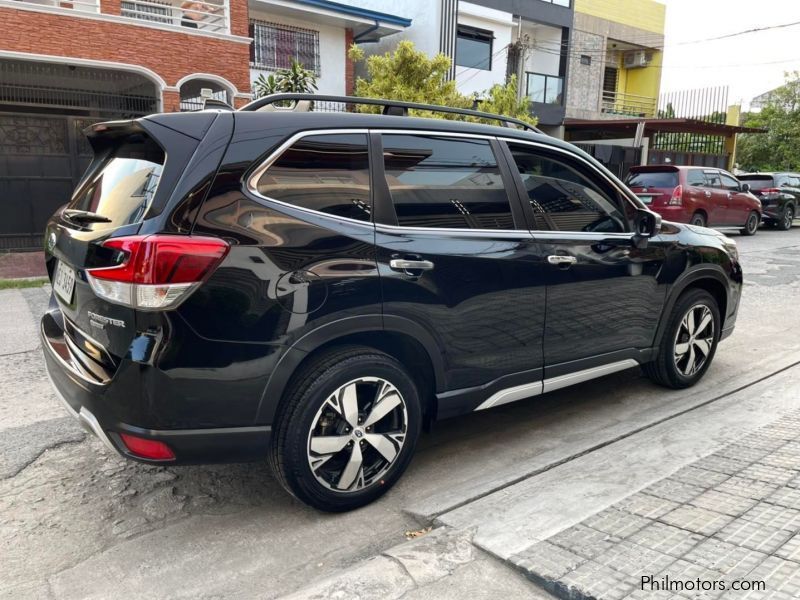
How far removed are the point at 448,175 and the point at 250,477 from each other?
1.92m

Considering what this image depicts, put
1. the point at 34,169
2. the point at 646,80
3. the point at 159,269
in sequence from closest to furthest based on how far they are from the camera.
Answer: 1. the point at 159,269
2. the point at 34,169
3. the point at 646,80

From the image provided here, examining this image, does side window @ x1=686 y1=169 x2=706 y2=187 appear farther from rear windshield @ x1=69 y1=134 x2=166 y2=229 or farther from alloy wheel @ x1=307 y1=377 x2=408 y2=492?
rear windshield @ x1=69 y1=134 x2=166 y2=229

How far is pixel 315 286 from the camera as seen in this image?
275 cm

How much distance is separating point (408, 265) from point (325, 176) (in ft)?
1.84

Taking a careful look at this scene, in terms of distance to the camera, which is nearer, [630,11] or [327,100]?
[327,100]

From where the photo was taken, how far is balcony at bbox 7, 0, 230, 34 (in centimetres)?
1203

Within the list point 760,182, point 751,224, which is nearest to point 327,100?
point 751,224

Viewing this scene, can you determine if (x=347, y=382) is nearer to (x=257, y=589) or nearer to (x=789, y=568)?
(x=257, y=589)

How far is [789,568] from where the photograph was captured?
2418 millimetres

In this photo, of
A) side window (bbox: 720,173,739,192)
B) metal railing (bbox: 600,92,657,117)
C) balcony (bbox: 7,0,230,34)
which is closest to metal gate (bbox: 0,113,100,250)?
balcony (bbox: 7,0,230,34)

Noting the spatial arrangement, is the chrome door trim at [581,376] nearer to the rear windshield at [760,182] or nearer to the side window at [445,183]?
the side window at [445,183]

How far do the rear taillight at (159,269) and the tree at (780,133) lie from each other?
33.9 meters

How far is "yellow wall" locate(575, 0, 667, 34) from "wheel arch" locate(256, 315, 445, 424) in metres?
28.3

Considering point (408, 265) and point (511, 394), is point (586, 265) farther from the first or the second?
point (408, 265)
